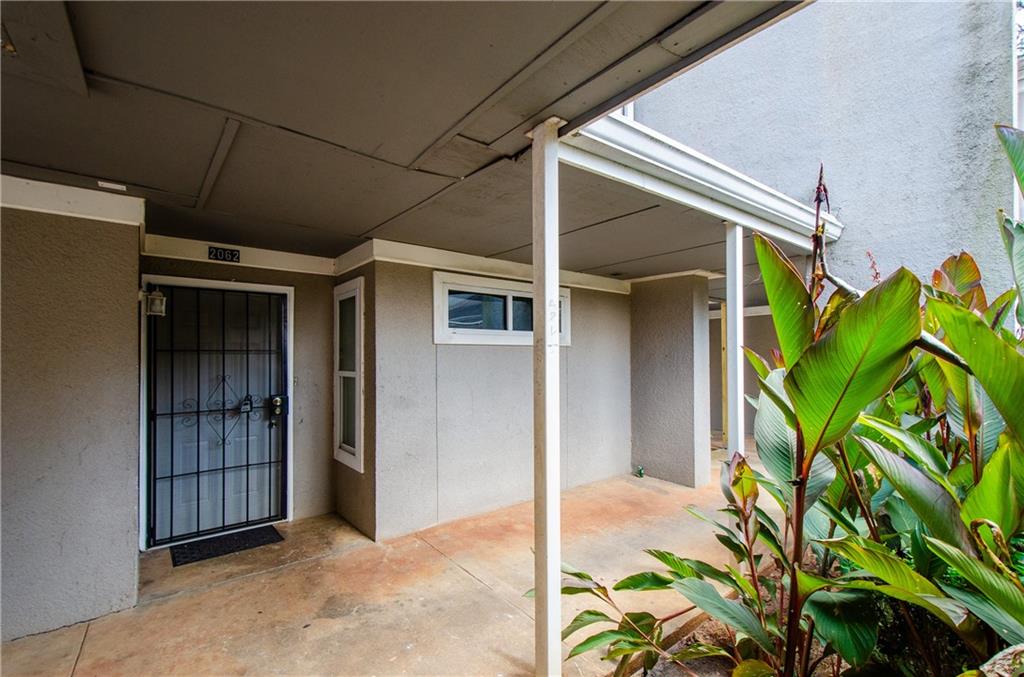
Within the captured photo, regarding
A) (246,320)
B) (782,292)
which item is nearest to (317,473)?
(246,320)

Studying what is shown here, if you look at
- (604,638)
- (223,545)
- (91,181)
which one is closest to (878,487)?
(604,638)

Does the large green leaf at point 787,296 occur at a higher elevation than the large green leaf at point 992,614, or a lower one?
higher

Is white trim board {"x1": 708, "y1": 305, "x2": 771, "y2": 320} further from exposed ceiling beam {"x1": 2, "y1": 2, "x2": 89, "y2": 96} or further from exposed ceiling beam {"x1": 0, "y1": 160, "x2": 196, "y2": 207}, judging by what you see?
exposed ceiling beam {"x1": 2, "y1": 2, "x2": 89, "y2": 96}

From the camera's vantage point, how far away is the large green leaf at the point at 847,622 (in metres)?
1.17

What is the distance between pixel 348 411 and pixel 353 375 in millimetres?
398

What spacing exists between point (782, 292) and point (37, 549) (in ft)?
12.4

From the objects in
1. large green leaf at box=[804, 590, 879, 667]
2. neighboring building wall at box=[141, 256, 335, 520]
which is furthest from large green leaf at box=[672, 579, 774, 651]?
neighboring building wall at box=[141, 256, 335, 520]

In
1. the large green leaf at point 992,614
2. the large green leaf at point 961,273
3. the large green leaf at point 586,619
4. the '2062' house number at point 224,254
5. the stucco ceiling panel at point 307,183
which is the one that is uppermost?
the stucco ceiling panel at point 307,183

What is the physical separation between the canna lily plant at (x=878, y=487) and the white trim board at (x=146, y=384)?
10.8 feet

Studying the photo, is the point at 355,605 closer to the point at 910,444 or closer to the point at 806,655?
the point at 806,655

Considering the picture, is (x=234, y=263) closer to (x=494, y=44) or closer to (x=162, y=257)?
(x=162, y=257)

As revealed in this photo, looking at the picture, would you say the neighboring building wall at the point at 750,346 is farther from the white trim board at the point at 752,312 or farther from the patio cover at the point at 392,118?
the patio cover at the point at 392,118

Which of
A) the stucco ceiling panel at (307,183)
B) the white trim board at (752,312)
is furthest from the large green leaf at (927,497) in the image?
the white trim board at (752,312)

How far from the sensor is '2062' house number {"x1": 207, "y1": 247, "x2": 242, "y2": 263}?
12.0 feet
